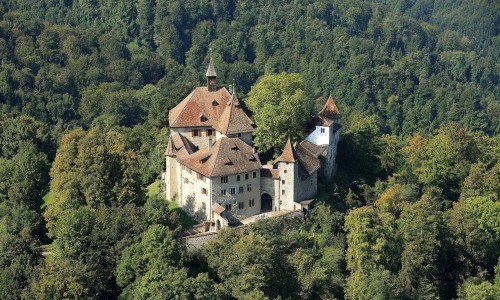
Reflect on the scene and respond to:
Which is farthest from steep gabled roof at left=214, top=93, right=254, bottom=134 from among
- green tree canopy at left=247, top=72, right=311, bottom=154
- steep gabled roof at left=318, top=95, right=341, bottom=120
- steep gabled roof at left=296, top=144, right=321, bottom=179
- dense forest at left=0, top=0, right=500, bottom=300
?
steep gabled roof at left=318, top=95, right=341, bottom=120

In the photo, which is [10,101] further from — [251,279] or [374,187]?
[251,279]

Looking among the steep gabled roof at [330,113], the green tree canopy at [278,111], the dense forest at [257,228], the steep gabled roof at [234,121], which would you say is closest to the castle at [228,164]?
the steep gabled roof at [234,121]

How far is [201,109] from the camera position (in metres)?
88.1

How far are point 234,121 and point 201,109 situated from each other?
5.49m

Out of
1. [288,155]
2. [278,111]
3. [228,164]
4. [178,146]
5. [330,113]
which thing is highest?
[278,111]

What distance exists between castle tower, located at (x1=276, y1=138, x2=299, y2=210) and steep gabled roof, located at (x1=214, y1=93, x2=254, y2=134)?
5.24m

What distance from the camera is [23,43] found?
166m

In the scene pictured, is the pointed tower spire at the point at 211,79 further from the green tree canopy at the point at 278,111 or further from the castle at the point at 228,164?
the green tree canopy at the point at 278,111

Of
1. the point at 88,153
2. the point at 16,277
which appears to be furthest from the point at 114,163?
the point at 16,277

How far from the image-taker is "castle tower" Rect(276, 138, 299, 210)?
266 ft

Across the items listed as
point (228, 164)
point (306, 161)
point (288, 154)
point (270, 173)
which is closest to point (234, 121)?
point (228, 164)

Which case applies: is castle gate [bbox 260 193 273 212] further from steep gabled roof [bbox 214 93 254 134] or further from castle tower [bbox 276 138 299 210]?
steep gabled roof [bbox 214 93 254 134]

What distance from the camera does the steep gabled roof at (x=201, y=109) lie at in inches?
3435

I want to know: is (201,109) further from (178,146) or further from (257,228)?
(257,228)
